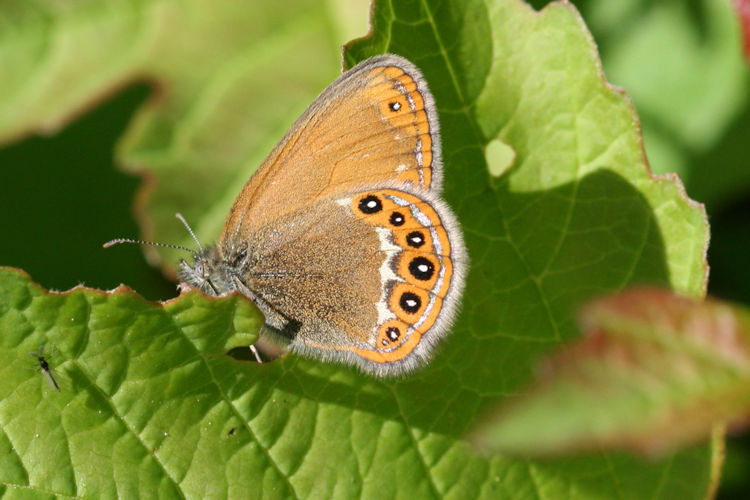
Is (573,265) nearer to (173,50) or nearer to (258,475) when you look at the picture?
(258,475)

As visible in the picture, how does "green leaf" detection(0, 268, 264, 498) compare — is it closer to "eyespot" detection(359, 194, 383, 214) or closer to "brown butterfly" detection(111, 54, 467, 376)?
"brown butterfly" detection(111, 54, 467, 376)

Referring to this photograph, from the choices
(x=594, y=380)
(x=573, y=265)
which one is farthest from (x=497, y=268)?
(x=594, y=380)

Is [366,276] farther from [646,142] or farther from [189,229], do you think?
[646,142]

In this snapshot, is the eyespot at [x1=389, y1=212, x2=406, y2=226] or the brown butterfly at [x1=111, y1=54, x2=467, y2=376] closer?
the brown butterfly at [x1=111, y1=54, x2=467, y2=376]

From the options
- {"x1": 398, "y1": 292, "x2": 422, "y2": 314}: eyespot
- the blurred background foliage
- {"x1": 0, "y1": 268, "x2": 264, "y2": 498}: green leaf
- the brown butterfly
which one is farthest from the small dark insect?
the blurred background foliage

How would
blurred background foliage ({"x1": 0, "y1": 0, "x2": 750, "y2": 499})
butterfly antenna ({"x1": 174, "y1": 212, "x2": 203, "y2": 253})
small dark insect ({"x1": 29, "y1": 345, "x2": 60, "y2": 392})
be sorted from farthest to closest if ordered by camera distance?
blurred background foliage ({"x1": 0, "y1": 0, "x2": 750, "y2": 499}) < butterfly antenna ({"x1": 174, "y1": 212, "x2": 203, "y2": 253}) < small dark insect ({"x1": 29, "y1": 345, "x2": 60, "y2": 392})

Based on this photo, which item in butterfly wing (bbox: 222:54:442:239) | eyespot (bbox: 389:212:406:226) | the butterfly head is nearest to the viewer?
butterfly wing (bbox: 222:54:442:239)

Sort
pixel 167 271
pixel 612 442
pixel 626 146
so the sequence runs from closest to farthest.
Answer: pixel 612 442 → pixel 626 146 → pixel 167 271

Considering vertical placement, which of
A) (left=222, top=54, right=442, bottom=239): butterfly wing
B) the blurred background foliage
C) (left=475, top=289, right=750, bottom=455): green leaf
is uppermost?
(left=475, top=289, right=750, bottom=455): green leaf
